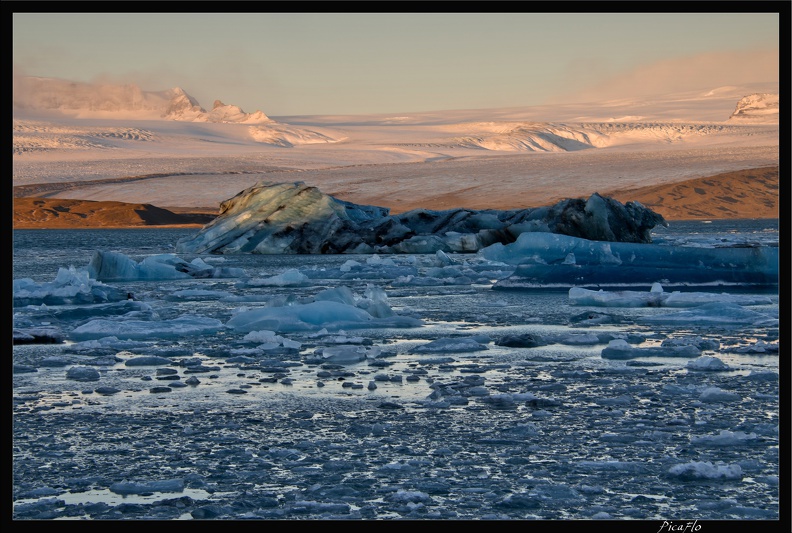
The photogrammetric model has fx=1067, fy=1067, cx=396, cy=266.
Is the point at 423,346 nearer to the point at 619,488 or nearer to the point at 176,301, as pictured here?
the point at 619,488

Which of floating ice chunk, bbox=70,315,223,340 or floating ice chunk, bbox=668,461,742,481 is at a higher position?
floating ice chunk, bbox=668,461,742,481

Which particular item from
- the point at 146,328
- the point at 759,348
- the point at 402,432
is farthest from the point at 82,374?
the point at 759,348

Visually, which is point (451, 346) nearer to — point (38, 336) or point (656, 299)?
point (38, 336)

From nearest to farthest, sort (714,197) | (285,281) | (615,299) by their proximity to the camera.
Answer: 1. (615,299)
2. (285,281)
3. (714,197)

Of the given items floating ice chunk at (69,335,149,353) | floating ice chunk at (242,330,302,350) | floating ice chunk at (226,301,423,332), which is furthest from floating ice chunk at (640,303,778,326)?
floating ice chunk at (69,335,149,353)

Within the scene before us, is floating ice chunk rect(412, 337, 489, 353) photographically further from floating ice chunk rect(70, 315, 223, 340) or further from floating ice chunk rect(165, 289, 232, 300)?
floating ice chunk rect(165, 289, 232, 300)

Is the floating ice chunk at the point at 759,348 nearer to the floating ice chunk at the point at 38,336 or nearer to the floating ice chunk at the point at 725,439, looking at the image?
A: the floating ice chunk at the point at 725,439

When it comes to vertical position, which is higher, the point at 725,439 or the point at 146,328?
the point at 725,439
